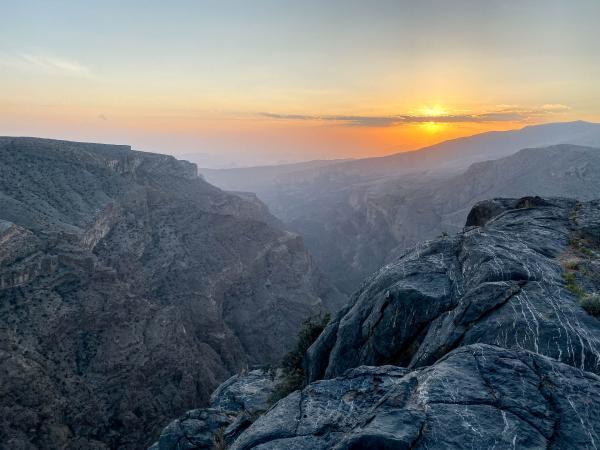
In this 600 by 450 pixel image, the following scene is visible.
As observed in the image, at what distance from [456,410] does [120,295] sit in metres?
62.2

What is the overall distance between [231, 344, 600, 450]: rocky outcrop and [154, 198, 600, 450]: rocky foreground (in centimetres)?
3

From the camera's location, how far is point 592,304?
46.2 ft

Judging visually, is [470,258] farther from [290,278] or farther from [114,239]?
[290,278]

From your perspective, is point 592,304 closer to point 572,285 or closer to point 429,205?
point 572,285

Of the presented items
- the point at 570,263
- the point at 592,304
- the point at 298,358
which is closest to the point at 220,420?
the point at 298,358

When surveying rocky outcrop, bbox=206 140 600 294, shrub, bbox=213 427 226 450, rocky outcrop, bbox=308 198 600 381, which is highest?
rocky outcrop, bbox=308 198 600 381

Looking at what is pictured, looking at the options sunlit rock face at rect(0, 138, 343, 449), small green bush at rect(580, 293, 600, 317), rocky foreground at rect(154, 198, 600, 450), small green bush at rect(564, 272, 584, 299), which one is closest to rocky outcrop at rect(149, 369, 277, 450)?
rocky foreground at rect(154, 198, 600, 450)

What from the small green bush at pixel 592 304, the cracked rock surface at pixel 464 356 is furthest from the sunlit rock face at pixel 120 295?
the small green bush at pixel 592 304

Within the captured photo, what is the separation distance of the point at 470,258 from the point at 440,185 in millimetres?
171090

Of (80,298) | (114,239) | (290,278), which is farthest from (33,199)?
(290,278)

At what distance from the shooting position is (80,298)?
57.9m

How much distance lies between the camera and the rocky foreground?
8.62m

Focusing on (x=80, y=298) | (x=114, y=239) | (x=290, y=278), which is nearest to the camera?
(x=80, y=298)

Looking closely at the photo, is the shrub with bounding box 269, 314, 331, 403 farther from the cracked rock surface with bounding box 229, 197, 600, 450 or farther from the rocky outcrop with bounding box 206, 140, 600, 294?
the rocky outcrop with bounding box 206, 140, 600, 294
